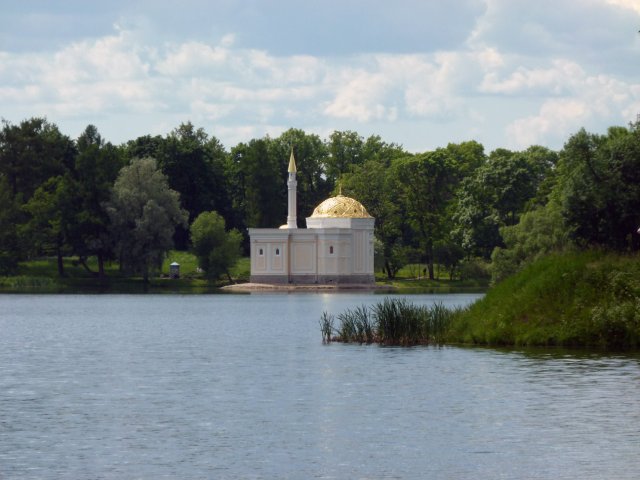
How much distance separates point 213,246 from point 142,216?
10.6 metres

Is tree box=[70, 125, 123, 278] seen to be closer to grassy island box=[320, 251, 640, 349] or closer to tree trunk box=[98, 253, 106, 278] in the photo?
tree trunk box=[98, 253, 106, 278]

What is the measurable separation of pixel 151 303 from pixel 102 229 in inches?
1240

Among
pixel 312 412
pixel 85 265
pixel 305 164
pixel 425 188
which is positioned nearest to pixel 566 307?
pixel 312 412

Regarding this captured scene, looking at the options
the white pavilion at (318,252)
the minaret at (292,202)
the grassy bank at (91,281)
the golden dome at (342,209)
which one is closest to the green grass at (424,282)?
the white pavilion at (318,252)

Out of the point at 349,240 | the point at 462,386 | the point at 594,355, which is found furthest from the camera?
the point at 349,240

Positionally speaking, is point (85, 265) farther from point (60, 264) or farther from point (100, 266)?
point (60, 264)

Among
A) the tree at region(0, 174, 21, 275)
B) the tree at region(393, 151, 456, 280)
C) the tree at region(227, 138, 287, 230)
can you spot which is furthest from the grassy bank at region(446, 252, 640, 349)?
the tree at region(227, 138, 287, 230)

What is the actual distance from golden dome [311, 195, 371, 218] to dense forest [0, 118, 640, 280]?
4.08 meters

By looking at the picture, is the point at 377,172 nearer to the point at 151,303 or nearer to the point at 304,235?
the point at 304,235

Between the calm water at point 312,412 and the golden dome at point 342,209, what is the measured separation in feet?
280

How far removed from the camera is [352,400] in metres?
36.7

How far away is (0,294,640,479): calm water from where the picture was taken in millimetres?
26562

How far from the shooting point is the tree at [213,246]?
452 ft

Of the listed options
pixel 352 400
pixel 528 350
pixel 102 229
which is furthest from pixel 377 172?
pixel 352 400
